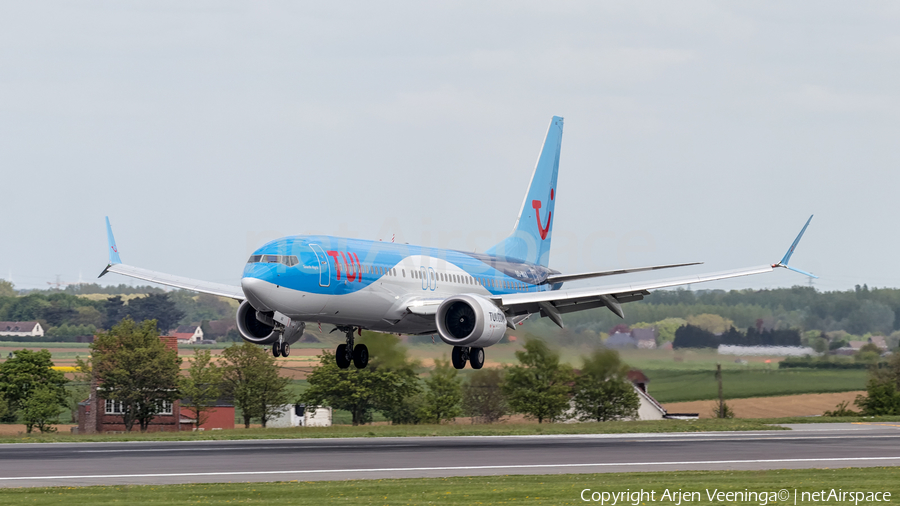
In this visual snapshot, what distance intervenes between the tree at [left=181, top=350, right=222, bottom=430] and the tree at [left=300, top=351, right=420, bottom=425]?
10.6 metres

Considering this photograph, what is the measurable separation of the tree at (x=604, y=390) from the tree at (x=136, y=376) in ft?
141

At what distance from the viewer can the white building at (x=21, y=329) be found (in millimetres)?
175500

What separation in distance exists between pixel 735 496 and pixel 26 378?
98.5 m

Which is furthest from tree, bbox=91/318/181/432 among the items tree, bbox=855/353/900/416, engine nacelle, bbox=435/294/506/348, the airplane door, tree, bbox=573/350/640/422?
the airplane door

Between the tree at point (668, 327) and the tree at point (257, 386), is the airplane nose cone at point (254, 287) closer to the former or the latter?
the tree at point (668, 327)

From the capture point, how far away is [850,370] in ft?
239

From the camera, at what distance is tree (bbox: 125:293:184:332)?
178m

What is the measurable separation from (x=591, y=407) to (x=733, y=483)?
6147 cm

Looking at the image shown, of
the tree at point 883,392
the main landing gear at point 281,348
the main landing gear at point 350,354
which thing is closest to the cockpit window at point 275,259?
the main landing gear at point 281,348

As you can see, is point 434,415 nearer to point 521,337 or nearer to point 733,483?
point 521,337

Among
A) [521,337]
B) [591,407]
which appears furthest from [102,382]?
[521,337]

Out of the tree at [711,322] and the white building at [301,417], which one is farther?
the white building at [301,417]

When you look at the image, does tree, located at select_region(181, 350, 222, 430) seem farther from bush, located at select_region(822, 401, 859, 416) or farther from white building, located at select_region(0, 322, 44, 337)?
white building, located at select_region(0, 322, 44, 337)

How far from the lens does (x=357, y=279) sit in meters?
44.2
